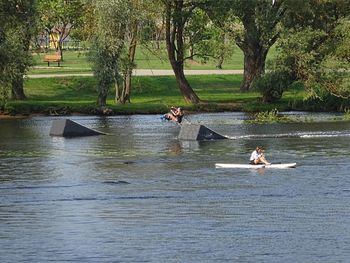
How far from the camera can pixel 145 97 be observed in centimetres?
10175

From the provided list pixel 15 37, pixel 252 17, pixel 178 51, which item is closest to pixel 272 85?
pixel 252 17

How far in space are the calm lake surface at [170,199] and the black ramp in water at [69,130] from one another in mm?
1177

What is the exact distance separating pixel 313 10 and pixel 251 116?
35.8 ft

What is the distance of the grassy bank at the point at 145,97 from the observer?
300 feet

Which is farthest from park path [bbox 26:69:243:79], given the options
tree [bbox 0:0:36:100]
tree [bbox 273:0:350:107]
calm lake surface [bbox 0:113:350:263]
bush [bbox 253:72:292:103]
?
calm lake surface [bbox 0:113:350:263]

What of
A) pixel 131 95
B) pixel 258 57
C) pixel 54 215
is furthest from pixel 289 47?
pixel 54 215

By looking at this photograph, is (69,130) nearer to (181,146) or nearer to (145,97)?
(181,146)

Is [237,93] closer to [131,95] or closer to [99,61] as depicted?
[131,95]

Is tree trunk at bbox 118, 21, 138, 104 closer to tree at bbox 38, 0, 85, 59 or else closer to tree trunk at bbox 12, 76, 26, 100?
tree trunk at bbox 12, 76, 26, 100

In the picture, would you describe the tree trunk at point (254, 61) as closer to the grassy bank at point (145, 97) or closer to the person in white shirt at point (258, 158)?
the grassy bank at point (145, 97)

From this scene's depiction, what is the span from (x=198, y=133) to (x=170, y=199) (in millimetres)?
23809

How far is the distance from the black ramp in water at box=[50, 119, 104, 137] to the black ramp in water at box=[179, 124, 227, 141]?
6.86 meters

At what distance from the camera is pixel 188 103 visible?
3775 inches

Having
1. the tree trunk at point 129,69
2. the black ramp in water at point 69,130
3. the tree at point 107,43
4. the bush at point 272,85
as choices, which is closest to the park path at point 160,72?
the tree trunk at point 129,69
